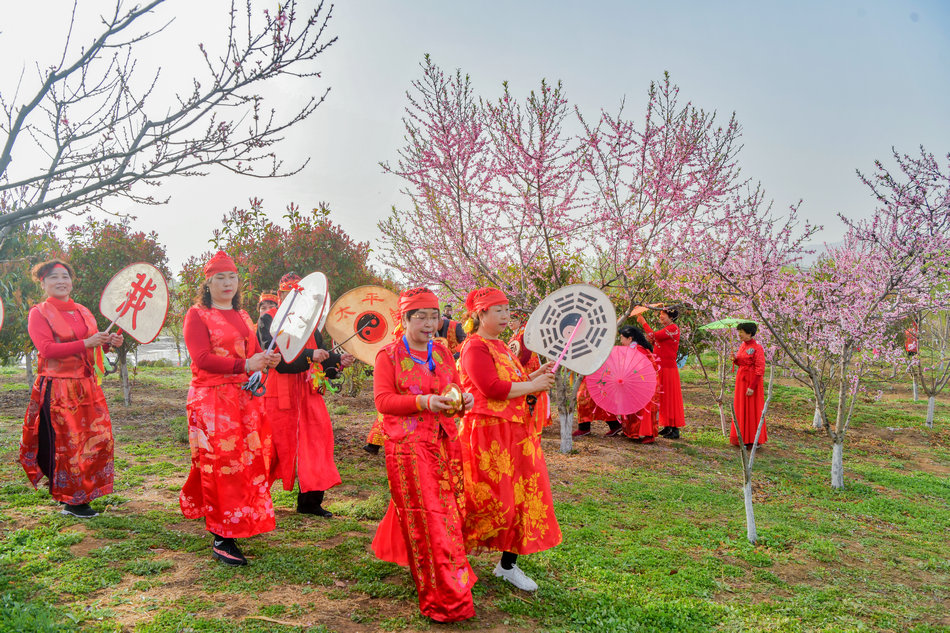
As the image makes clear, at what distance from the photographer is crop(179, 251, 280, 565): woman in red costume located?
3.61 meters

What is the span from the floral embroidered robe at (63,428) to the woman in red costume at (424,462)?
281cm

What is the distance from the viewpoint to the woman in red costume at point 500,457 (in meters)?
3.39

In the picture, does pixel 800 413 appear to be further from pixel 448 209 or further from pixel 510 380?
pixel 510 380

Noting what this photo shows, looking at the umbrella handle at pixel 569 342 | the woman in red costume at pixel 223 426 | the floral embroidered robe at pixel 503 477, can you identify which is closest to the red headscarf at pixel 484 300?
the floral embroidered robe at pixel 503 477

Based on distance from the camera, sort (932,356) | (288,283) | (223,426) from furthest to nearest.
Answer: (932,356)
(288,283)
(223,426)

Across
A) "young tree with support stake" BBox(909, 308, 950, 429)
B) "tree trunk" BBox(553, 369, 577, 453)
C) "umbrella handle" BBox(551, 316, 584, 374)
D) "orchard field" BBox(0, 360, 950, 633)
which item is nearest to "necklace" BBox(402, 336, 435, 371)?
"umbrella handle" BBox(551, 316, 584, 374)

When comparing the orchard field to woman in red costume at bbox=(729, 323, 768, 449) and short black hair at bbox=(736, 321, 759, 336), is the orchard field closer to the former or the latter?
woman in red costume at bbox=(729, 323, 768, 449)

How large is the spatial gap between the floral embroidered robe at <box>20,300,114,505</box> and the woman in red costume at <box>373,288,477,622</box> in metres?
2.81

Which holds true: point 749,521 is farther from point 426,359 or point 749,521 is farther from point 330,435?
point 330,435

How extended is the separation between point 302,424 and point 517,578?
225 cm

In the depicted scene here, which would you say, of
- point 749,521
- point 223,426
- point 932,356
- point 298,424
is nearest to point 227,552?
point 223,426

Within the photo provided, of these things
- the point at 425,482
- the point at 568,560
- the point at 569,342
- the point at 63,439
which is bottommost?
the point at 568,560

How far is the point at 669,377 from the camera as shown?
8969mm

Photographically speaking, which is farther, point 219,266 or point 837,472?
point 837,472
